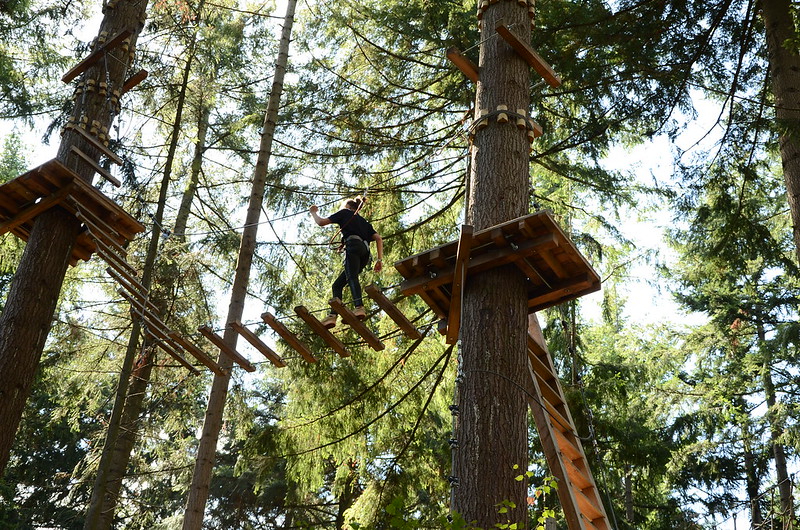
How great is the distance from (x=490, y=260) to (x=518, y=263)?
0.80 feet

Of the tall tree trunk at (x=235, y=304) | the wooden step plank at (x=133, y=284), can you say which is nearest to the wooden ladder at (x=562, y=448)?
the tall tree trunk at (x=235, y=304)

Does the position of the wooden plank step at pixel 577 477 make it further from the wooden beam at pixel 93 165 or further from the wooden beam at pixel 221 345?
the wooden beam at pixel 93 165

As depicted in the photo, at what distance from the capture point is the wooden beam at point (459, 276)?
6012mm

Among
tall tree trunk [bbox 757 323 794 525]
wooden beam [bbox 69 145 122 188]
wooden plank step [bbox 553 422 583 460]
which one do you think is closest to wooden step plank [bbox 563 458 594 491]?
wooden plank step [bbox 553 422 583 460]

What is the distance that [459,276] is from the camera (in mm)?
6238

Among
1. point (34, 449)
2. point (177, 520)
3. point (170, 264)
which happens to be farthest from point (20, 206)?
point (34, 449)

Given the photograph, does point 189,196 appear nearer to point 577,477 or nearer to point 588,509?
point 577,477

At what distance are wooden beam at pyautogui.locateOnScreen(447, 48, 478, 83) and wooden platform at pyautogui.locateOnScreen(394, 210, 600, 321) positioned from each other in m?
1.93

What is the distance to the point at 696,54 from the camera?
385 inches

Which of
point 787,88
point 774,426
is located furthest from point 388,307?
point 774,426

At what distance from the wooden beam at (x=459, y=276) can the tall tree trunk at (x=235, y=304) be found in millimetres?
3110

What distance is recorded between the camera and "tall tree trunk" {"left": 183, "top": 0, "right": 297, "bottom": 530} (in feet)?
29.1

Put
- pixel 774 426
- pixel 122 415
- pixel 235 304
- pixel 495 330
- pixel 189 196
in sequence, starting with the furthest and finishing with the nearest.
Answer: pixel 774 426 → pixel 189 196 → pixel 122 415 → pixel 235 304 → pixel 495 330

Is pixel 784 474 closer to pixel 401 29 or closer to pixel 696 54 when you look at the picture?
pixel 696 54
